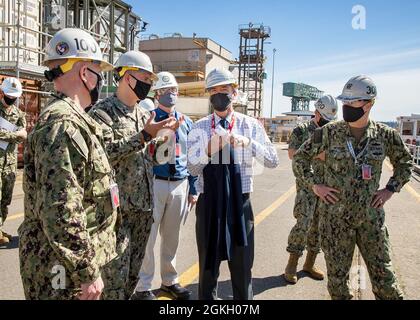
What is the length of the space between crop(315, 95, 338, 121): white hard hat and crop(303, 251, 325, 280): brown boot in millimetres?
1646

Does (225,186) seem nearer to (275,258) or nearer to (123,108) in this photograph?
(123,108)

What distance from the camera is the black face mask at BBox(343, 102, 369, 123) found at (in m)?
3.15

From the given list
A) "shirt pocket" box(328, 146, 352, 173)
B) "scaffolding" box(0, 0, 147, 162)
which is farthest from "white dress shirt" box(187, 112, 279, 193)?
"scaffolding" box(0, 0, 147, 162)

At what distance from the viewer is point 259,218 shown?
297 inches

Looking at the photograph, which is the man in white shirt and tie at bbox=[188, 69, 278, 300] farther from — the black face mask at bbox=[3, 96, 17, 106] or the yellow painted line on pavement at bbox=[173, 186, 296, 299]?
the black face mask at bbox=[3, 96, 17, 106]

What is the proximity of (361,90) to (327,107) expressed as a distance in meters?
1.50

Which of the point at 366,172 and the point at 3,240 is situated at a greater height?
the point at 366,172

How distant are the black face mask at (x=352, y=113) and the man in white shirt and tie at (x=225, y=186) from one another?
0.69m

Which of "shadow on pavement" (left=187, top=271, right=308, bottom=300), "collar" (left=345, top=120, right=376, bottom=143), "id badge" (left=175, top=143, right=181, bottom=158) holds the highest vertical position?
"collar" (left=345, top=120, right=376, bottom=143)

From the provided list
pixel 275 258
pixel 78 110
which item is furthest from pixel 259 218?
pixel 78 110

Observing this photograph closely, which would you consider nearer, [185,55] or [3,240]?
[3,240]
